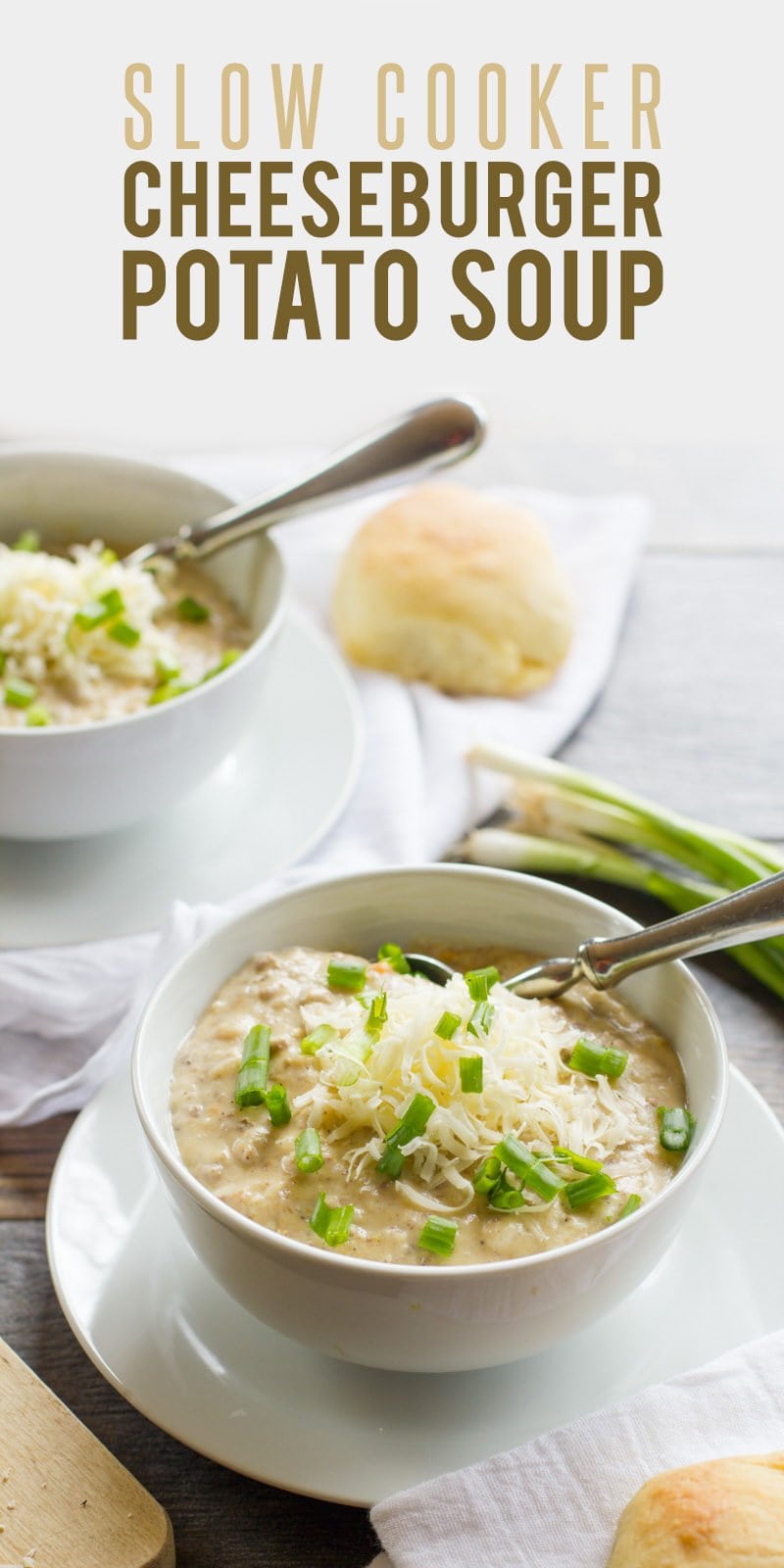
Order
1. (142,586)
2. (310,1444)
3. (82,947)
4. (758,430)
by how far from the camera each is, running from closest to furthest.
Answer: (310,1444) < (82,947) < (142,586) < (758,430)

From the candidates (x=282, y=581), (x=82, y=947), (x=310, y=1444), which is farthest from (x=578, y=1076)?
(x=282, y=581)

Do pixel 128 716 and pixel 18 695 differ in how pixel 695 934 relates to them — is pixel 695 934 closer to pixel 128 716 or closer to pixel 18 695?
pixel 128 716

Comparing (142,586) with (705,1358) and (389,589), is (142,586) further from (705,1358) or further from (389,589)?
(705,1358)

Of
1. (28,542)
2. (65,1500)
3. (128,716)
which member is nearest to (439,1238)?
(65,1500)

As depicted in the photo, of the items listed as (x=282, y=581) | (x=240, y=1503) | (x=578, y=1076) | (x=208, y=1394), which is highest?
(x=282, y=581)

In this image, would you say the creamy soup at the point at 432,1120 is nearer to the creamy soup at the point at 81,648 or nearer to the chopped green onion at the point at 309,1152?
the chopped green onion at the point at 309,1152

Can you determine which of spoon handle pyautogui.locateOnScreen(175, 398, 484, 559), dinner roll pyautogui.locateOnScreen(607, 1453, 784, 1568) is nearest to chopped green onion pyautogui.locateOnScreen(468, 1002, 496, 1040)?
dinner roll pyautogui.locateOnScreen(607, 1453, 784, 1568)
